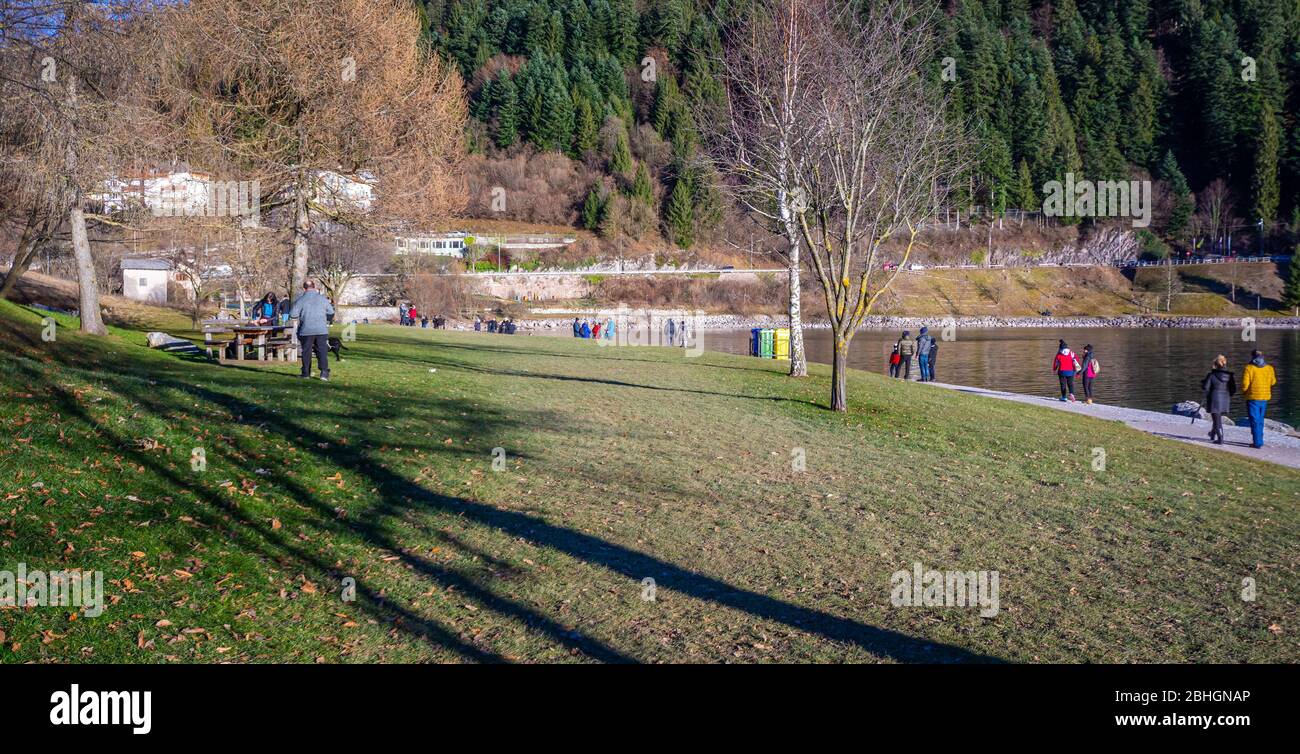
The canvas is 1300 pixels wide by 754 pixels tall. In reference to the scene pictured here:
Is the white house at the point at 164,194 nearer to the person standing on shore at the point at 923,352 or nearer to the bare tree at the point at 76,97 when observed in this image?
the bare tree at the point at 76,97

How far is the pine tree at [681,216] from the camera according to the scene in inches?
4621

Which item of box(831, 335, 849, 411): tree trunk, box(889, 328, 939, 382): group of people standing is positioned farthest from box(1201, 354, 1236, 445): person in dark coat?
box(889, 328, 939, 382): group of people standing

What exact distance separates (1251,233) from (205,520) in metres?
152

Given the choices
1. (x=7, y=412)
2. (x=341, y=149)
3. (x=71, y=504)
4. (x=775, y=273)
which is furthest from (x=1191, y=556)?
(x=775, y=273)

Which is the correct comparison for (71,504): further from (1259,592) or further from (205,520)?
(1259,592)

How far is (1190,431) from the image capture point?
19.4 m

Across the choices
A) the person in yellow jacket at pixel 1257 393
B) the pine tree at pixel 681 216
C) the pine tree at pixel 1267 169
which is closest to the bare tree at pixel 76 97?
the person in yellow jacket at pixel 1257 393

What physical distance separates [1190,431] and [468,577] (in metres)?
18.1

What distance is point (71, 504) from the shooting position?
722 centimetres

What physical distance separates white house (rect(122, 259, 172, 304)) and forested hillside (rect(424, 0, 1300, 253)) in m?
64.4

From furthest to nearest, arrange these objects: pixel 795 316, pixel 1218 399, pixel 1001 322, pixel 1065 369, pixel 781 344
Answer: pixel 1001 322 < pixel 781 344 < pixel 1065 369 < pixel 795 316 < pixel 1218 399

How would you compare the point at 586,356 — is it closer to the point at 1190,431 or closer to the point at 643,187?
the point at 1190,431

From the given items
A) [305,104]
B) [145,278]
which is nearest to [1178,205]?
[145,278]

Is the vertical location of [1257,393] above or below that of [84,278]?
below
